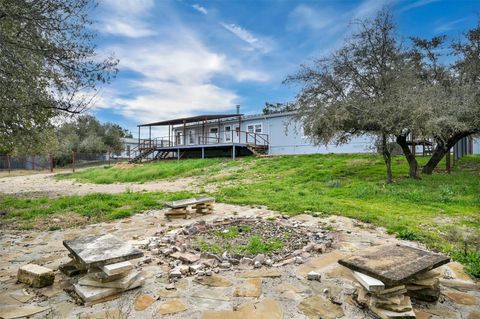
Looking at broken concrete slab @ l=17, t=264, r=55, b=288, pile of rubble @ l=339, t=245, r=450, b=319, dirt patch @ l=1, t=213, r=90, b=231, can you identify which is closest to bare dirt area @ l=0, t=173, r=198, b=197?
dirt patch @ l=1, t=213, r=90, b=231

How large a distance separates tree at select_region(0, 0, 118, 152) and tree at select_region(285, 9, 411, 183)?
23.6ft

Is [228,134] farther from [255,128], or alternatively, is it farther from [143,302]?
[143,302]

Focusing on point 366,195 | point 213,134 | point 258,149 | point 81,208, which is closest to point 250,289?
point 81,208

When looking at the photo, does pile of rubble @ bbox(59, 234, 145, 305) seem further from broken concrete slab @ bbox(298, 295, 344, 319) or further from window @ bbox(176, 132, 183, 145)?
window @ bbox(176, 132, 183, 145)

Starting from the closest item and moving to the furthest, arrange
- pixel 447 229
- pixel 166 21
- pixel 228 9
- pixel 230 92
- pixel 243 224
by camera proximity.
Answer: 1. pixel 447 229
2. pixel 243 224
3. pixel 166 21
4. pixel 228 9
5. pixel 230 92

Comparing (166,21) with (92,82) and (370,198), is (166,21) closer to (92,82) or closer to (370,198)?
(92,82)

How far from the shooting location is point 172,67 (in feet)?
46.2

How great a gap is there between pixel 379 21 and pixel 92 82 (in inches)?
368

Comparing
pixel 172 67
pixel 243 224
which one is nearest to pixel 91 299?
pixel 243 224

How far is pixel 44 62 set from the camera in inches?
229

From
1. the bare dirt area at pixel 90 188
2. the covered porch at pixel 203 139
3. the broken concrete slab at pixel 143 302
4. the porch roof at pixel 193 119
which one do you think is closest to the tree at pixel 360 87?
the bare dirt area at pixel 90 188

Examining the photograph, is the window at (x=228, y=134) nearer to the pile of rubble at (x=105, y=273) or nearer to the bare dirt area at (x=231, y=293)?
the bare dirt area at (x=231, y=293)

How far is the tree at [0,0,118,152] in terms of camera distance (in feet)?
15.7

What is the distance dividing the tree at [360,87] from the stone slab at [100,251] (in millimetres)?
8329
